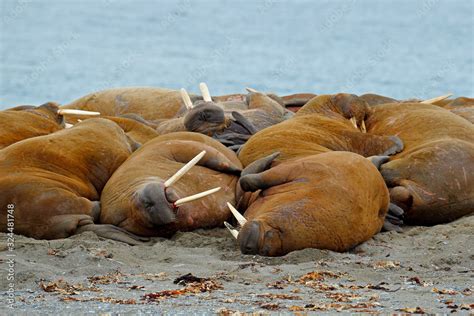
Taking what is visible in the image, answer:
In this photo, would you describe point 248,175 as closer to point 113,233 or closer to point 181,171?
point 181,171

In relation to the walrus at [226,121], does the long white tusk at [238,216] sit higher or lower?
higher

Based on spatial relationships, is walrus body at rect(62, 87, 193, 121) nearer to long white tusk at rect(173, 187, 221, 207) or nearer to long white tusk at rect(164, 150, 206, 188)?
long white tusk at rect(164, 150, 206, 188)

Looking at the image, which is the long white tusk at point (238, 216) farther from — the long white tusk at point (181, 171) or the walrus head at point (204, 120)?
the walrus head at point (204, 120)

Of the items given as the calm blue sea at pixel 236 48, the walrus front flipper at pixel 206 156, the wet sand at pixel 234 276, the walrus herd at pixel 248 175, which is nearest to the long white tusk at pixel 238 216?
the walrus herd at pixel 248 175

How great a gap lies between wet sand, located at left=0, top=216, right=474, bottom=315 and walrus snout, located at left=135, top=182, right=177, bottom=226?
0.20m

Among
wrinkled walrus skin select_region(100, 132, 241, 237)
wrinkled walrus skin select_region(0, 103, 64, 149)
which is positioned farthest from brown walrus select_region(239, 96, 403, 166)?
wrinkled walrus skin select_region(0, 103, 64, 149)

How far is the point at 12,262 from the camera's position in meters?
6.84

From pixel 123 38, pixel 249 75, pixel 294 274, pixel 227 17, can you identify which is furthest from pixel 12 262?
pixel 227 17

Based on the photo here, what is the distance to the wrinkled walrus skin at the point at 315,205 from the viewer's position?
7.52 metres

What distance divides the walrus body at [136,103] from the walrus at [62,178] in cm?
339

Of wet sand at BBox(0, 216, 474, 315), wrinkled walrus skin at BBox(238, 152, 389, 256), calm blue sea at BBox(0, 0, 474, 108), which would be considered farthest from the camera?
calm blue sea at BBox(0, 0, 474, 108)

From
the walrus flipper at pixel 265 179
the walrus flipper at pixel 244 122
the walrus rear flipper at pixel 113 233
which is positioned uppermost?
the walrus flipper at pixel 265 179

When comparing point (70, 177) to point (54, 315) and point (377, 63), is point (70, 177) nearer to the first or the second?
point (54, 315)

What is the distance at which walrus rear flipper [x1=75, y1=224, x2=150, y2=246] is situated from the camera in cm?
802
